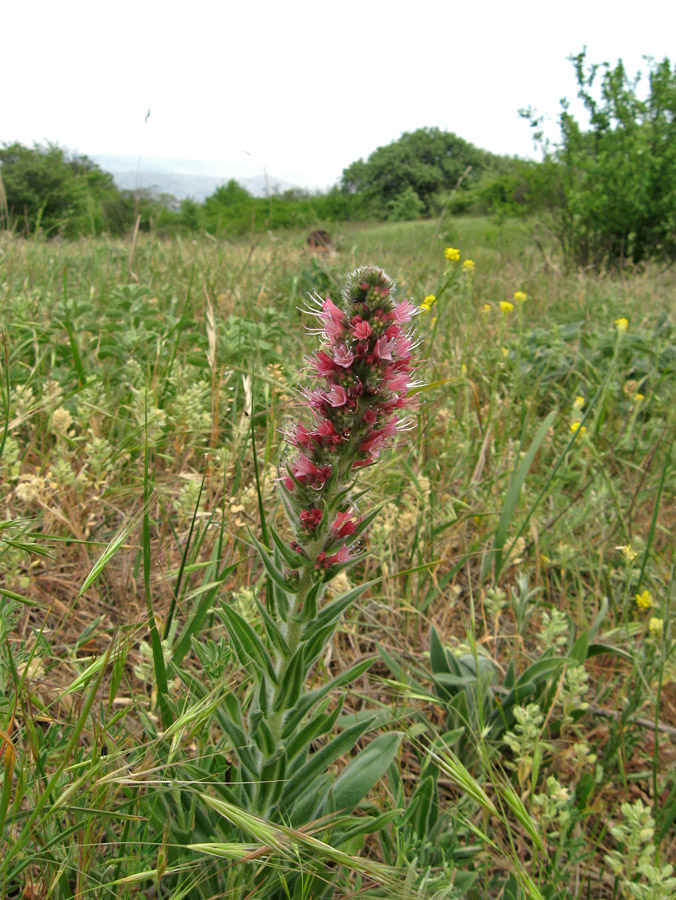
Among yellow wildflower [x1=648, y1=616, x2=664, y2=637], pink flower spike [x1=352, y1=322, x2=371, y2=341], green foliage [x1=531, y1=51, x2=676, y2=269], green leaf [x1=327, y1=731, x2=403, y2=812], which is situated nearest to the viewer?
pink flower spike [x1=352, y1=322, x2=371, y2=341]

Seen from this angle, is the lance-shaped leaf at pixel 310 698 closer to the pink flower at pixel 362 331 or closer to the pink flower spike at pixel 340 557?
the pink flower spike at pixel 340 557

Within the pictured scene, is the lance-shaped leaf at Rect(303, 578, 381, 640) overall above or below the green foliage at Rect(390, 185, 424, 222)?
below

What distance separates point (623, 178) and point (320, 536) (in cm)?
1168

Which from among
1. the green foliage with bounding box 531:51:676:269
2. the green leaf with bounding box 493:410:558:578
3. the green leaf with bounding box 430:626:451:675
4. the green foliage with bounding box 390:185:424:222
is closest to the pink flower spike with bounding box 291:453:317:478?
the green leaf with bounding box 430:626:451:675

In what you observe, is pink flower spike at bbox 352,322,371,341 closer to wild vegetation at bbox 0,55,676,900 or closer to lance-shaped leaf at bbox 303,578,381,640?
wild vegetation at bbox 0,55,676,900

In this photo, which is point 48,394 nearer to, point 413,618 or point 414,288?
point 413,618

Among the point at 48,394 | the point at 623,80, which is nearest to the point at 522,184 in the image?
the point at 623,80

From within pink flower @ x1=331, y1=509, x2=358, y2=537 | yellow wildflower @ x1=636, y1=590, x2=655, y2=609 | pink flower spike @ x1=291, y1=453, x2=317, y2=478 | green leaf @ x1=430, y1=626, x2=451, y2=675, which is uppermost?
pink flower spike @ x1=291, y1=453, x2=317, y2=478

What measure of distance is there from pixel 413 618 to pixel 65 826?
125 centimetres

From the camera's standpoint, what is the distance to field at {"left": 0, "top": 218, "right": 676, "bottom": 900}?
110 centimetres

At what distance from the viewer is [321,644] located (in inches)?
45.7

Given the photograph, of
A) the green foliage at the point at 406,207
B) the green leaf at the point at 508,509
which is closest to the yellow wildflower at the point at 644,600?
the green leaf at the point at 508,509

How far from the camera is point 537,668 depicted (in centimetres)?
182

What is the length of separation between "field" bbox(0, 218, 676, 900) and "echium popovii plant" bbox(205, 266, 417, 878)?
0.01 m
